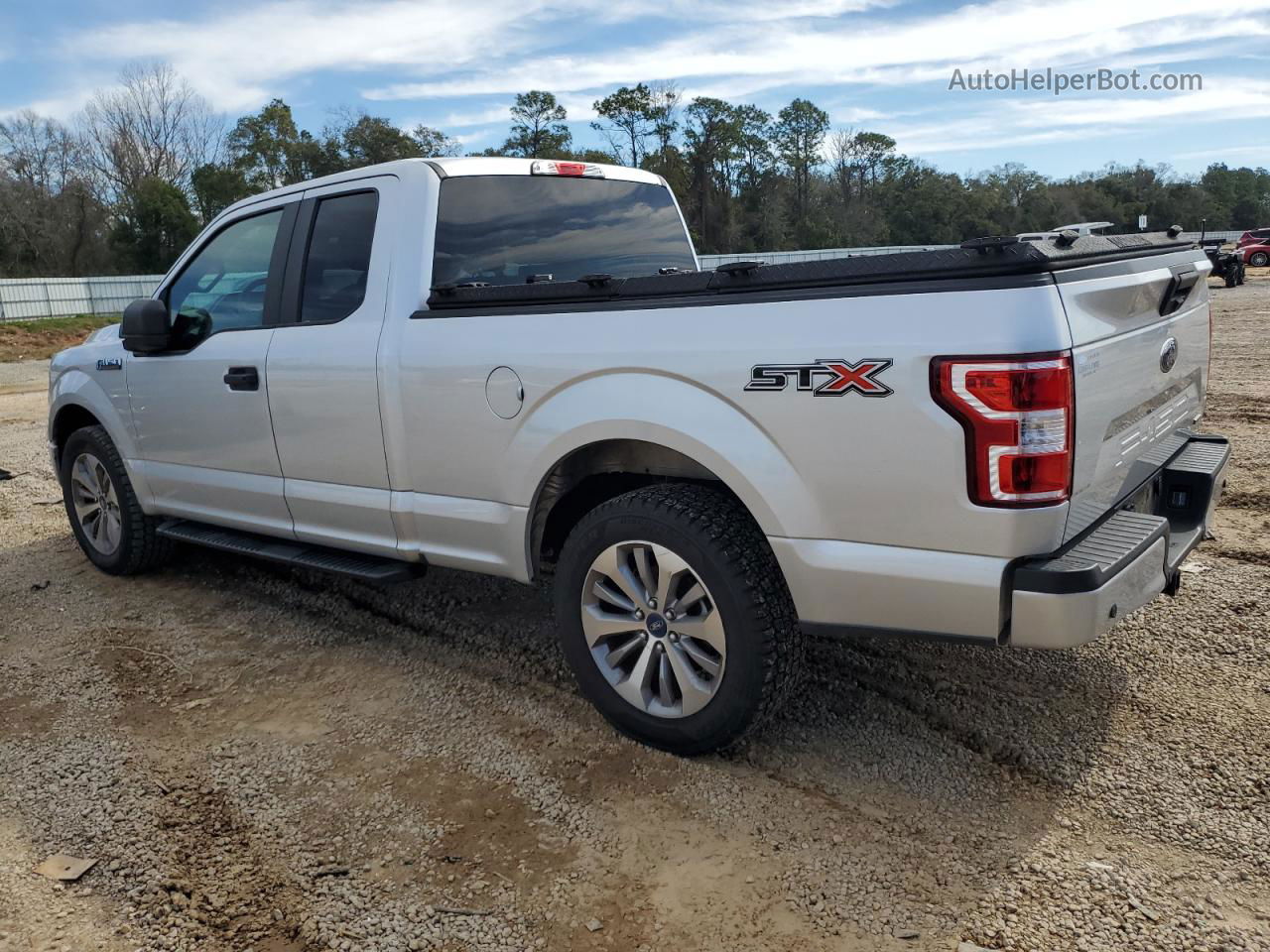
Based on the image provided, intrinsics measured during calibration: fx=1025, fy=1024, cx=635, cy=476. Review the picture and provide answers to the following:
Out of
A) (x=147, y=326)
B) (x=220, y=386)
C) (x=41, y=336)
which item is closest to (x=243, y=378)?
(x=220, y=386)

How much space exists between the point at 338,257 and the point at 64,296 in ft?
111

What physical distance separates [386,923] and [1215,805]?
2.33 metres

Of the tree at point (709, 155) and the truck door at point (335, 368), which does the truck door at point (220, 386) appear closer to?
the truck door at point (335, 368)

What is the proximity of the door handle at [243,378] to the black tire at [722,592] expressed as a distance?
187cm

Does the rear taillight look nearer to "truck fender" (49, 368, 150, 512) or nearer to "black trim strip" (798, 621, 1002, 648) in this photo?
"black trim strip" (798, 621, 1002, 648)

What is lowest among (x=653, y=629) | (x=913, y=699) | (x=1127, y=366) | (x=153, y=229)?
(x=913, y=699)

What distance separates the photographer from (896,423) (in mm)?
2682

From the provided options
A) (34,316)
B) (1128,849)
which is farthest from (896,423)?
(34,316)

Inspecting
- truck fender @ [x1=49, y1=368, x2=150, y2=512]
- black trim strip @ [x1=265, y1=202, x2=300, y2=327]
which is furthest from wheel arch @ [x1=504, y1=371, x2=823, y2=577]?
truck fender @ [x1=49, y1=368, x2=150, y2=512]

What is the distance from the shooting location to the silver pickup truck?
8.61 feet

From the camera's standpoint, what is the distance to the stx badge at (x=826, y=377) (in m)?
2.70

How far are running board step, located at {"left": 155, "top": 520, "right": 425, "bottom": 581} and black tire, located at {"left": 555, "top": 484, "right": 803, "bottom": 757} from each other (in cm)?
110

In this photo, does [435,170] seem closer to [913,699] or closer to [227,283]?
[227,283]

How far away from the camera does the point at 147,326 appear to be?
472cm
